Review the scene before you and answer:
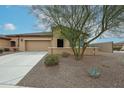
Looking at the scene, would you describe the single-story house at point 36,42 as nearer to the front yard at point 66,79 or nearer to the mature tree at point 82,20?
the mature tree at point 82,20

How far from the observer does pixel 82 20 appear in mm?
11484

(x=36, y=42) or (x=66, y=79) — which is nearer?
(x=66, y=79)

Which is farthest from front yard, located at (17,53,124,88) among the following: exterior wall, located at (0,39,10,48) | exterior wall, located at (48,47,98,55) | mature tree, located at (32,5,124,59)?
exterior wall, located at (0,39,10,48)

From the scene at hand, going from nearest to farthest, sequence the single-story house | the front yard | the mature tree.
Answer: the front yard
the mature tree
the single-story house

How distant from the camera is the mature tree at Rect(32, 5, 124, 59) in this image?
30.5 feet

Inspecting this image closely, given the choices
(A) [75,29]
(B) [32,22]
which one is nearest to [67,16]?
(A) [75,29]

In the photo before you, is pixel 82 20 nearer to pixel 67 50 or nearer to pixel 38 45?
pixel 67 50

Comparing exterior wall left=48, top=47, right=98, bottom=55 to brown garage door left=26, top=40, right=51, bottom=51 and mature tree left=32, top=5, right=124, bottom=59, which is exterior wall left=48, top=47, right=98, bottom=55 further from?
brown garage door left=26, top=40, right=51, bottom=51

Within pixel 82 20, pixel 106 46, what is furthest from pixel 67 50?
pixel 106 46

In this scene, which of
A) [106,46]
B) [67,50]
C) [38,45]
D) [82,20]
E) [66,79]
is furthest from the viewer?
[106,46]

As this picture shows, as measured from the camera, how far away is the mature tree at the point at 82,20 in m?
9.28

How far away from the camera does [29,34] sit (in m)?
21.0

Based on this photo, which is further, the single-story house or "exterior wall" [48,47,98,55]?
the single-story house

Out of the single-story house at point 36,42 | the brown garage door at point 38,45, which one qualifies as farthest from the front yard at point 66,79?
the brown garage door at point 38,45
